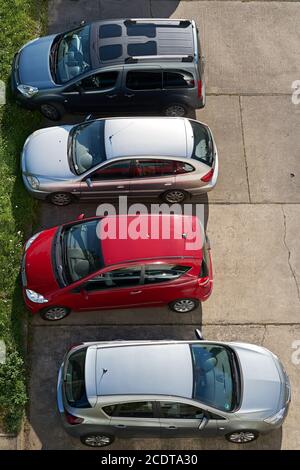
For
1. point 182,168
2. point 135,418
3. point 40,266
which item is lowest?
point 135,418

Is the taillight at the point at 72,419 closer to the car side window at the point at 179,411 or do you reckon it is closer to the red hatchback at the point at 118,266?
the car side window at the point at 179,411

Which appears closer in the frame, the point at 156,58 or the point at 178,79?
the point at 156,58

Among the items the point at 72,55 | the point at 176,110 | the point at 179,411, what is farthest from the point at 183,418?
the point at 72,55

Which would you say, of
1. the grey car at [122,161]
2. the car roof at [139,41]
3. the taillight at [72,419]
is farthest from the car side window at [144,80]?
the taillight at [72,419]

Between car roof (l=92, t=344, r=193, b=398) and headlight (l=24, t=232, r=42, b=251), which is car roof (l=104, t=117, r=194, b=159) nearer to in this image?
headlight (l=24, t=232, r=42, b=251)

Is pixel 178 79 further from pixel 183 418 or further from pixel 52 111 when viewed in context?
pixel 183 418

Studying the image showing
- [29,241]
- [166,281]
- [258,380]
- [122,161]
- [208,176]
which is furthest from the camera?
[208,176]
